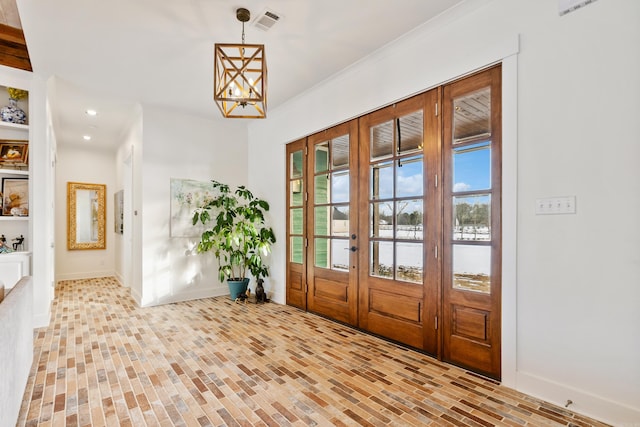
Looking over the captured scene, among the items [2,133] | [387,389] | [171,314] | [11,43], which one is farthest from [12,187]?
[387,389]

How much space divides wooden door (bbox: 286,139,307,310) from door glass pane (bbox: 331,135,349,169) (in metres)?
0.59

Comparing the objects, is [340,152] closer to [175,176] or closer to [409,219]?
[409,219]

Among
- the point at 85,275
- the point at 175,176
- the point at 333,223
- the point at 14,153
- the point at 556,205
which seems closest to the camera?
the point at 556,205

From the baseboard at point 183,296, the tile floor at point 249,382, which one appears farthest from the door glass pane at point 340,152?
the baseboard at point 183,296

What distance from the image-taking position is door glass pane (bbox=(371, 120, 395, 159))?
10.5 feet

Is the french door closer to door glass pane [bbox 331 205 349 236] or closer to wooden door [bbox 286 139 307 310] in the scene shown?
door glass pane [bbox 331 205 349 236]

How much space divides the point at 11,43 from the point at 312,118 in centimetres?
321

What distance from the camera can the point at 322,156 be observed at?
4.06 meters

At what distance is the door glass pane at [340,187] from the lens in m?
3.68

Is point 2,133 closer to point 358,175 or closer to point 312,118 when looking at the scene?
point 312,118

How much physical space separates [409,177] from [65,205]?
6.90 m

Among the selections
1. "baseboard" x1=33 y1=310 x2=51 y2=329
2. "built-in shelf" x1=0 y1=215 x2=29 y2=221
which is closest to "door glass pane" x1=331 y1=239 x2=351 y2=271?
"baseboard" x1=33 y1=310 x2=51 y2=329

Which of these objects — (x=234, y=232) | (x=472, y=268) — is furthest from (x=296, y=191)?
(x=472, y=268)

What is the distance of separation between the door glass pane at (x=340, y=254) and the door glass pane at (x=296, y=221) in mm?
712
